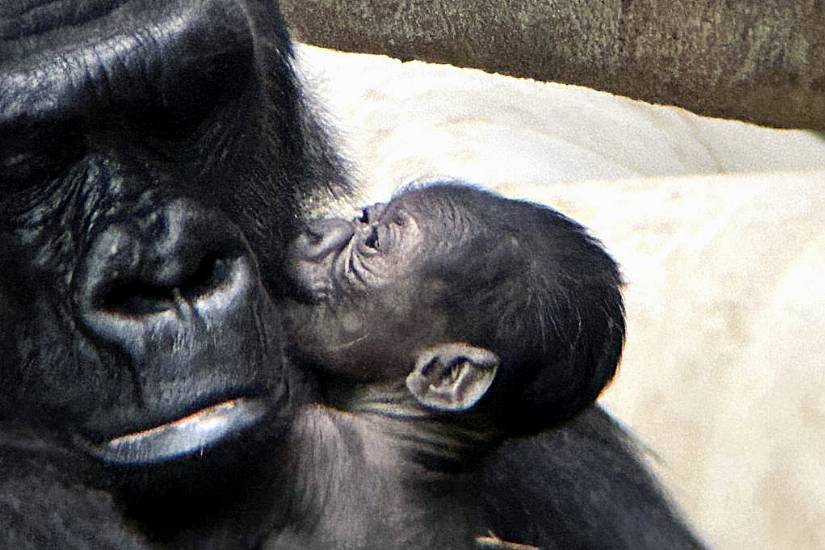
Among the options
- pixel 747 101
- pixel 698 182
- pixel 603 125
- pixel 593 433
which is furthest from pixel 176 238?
pixel 603 125

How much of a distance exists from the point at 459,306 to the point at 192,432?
1.98ft

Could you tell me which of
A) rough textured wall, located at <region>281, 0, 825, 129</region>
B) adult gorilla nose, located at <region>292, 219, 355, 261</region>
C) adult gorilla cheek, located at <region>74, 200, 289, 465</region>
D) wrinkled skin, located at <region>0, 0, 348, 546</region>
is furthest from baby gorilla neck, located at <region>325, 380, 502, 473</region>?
rough textured wall, located at <region>281, 0, 825, 129</region>

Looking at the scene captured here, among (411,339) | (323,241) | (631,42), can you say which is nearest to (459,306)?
(411,339)

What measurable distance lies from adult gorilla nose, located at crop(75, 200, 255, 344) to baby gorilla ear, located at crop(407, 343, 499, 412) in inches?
19.1

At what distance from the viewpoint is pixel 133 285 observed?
175 centimetres

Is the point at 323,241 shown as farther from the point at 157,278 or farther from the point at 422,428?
the point at 157,278

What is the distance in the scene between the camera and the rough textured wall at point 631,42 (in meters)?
3.46

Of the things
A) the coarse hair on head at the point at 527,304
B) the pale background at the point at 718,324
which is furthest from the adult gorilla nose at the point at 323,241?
the pale background at the point at 718,324

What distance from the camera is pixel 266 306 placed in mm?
1851

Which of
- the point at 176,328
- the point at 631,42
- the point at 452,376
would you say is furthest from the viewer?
the point at 631,42

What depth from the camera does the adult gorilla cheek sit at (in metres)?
1.73

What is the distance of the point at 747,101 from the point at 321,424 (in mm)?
1759

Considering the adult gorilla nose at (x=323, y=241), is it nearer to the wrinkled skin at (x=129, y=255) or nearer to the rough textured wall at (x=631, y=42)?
the wrinkled skin at (x=129, y=255)

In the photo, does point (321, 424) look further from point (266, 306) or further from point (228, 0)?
point (228, 0)
